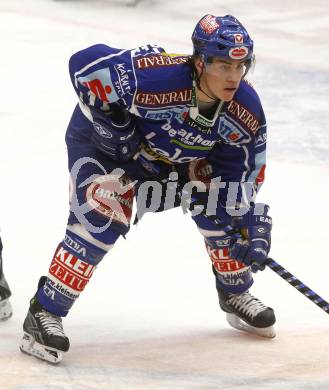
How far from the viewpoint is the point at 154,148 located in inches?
157

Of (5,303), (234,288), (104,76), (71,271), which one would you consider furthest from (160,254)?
(104,76)

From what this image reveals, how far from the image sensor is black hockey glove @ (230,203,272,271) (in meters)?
3.89

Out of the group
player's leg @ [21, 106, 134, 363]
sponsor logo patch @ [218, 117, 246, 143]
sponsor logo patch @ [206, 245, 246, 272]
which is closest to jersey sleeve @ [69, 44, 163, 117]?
player's leg @ [21, 106, 134, 363]

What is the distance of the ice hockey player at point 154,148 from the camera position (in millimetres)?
3836

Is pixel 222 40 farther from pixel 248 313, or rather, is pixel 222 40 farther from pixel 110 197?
pixel 248 313

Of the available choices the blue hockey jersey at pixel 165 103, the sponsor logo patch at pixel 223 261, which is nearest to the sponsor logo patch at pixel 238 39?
the blue hockey jersey at pixel 165 103

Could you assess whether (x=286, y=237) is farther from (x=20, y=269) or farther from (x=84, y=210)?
(x=84, y=210)

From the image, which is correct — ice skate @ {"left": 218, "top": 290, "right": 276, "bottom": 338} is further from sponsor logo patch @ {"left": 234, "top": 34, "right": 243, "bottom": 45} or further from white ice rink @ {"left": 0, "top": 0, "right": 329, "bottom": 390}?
sponsor logo patch @ {"left": 234, "top": 34, "right": 243, "bottom": 45}

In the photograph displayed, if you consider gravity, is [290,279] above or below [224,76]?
below

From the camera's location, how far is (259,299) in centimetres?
464

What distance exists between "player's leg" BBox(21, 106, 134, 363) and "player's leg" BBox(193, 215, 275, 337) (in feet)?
1.18

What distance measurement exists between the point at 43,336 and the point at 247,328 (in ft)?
2.81

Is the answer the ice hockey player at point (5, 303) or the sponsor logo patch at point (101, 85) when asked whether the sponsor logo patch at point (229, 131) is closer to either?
the sponsor logo patch at point (101, 85)

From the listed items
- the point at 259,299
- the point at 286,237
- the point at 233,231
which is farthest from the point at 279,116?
the point at 233,231
